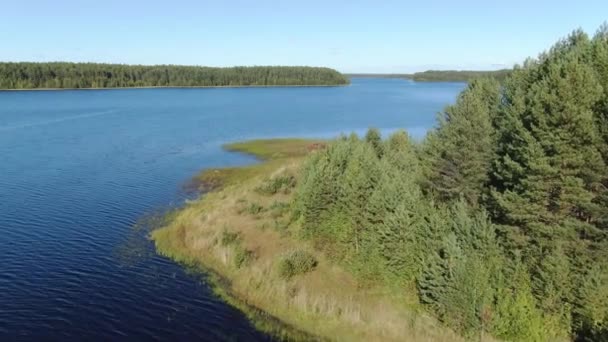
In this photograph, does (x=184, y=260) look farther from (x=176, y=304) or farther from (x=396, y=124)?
(x=396, y=124)

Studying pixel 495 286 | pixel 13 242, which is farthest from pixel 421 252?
pixel 13 242

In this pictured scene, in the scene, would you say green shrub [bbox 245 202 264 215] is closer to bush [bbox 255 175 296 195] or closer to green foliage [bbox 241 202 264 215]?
green foliage [bbox 241 202 264 215]

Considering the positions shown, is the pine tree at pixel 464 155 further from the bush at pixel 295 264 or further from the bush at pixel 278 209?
the bush at pixel 278 209

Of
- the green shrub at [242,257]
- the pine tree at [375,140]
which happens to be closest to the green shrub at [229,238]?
the green shrub at [242,257]

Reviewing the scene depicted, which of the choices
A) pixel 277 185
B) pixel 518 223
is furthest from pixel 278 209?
pixel 518 223

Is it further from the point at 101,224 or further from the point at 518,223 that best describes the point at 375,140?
the point at 518,223

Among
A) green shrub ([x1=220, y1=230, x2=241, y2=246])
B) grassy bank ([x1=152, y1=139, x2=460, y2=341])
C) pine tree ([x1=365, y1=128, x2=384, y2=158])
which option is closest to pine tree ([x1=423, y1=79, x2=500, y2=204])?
grassy bank ([x1=152, y1=139, x2=460, y2=341])
